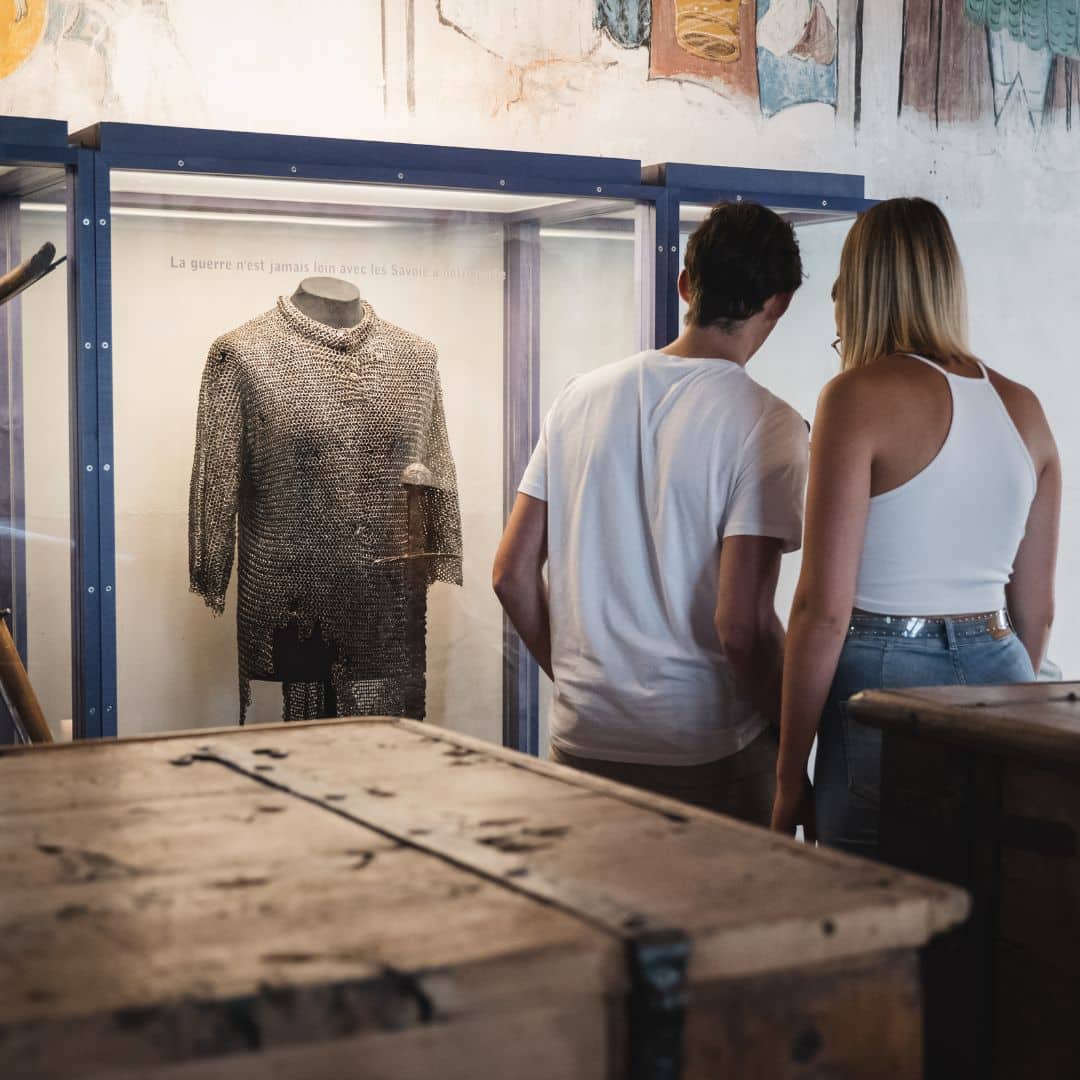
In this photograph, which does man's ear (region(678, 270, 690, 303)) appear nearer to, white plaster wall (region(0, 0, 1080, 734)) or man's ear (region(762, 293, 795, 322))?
man's ear (region(762, 293, 795, 322))

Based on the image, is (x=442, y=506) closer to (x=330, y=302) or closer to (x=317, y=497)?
(x=317, y=497)

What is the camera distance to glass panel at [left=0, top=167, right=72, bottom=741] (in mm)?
3072

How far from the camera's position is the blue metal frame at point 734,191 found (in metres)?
3.57

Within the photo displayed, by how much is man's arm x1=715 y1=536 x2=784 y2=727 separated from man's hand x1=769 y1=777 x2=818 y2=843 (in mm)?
190

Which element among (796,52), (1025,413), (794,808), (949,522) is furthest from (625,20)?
(794,808)

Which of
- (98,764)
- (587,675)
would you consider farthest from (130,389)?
(98,764)

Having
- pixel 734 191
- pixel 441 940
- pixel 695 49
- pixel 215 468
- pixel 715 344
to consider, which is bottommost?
pixel 441 940

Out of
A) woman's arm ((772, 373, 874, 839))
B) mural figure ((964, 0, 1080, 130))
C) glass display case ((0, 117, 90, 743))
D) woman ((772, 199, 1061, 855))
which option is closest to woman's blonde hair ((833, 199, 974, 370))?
woman ((772, 199, 1061, 855))

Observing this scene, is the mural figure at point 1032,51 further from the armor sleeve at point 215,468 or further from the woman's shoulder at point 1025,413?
the woman's shoulder at point 1025,413

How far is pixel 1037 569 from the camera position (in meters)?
2.41

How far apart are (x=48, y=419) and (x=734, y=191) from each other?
1.60 meters

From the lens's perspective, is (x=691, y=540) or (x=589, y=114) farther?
(x=589, y=114)

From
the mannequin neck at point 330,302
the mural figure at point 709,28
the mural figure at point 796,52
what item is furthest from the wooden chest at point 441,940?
the mural figure at point 796,52

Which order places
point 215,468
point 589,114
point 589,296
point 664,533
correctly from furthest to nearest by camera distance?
point 589,114 → point 589,296 → point 215,468 → point 664,533
